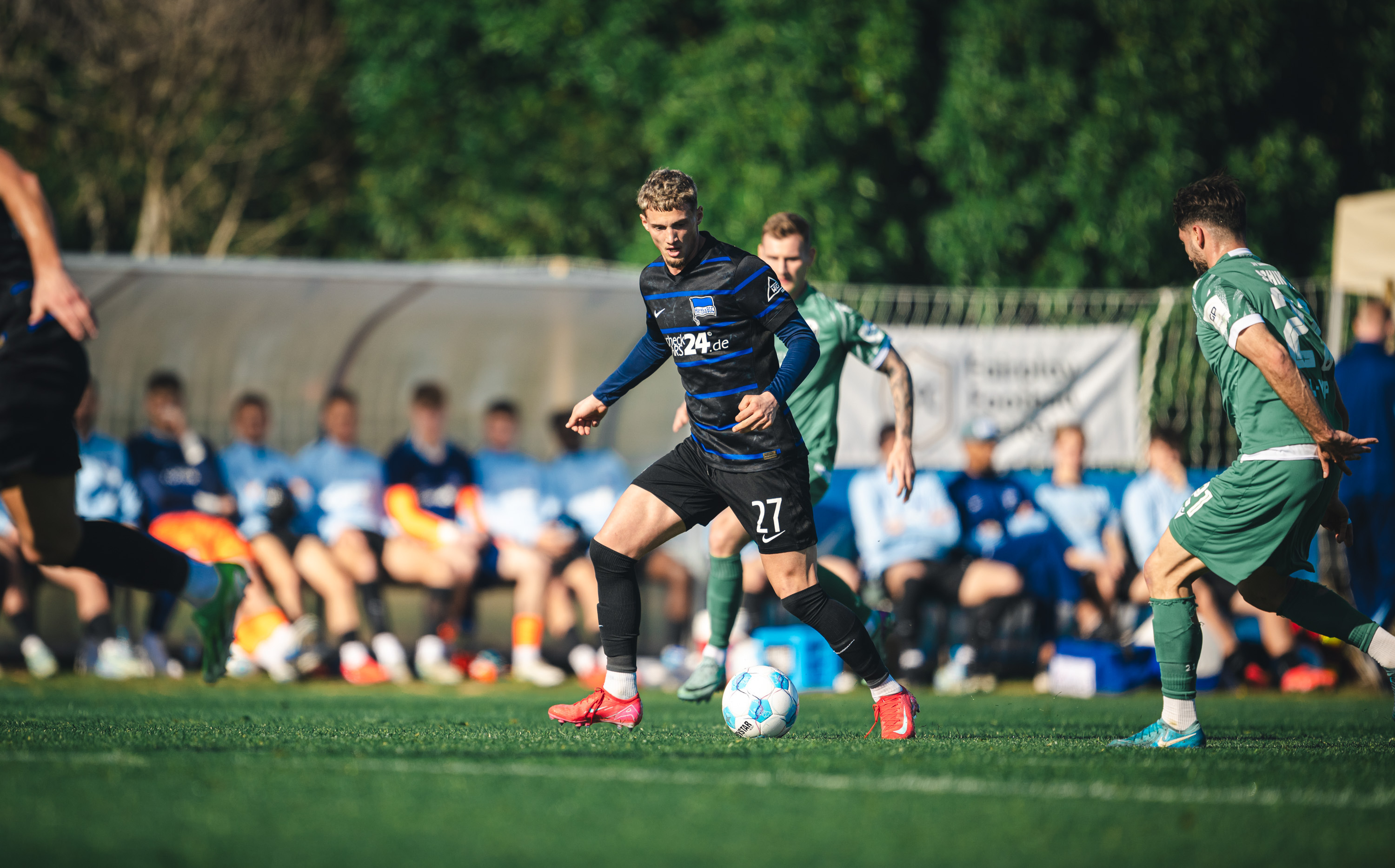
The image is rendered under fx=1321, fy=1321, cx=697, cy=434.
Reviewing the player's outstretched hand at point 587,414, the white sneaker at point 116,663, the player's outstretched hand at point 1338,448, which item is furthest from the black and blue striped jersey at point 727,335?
the white sneaker at point 116,663

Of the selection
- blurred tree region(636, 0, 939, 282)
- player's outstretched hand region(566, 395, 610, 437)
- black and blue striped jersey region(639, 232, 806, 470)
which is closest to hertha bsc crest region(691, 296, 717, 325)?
black and blue striped jersey region(639, 232, 806, 470)

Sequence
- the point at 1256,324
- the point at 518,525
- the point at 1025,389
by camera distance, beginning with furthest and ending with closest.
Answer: the point at 1025,389 → the point at 518,525 → the point at 1256,324

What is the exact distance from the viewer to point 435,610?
33.7 feet

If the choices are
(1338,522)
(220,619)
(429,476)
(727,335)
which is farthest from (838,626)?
(429,476)

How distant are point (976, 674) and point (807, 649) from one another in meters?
1.44

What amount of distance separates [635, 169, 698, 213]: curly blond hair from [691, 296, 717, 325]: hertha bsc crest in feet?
1.09

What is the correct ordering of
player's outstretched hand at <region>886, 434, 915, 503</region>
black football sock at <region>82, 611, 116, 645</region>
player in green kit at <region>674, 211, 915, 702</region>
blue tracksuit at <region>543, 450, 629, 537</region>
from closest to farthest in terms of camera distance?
player's outstretched hand at <region>886, 434, 915, 503</region>
player in green kit at <region>674, 211, 915, 702</region>
black football sock at <region>82, 611, 116, 645</region>
blue tracksuit at <region>543, 450, 629, 537</region>

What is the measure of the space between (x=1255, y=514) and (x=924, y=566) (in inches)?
213

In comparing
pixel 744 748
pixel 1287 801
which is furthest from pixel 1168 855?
pixel 744 748

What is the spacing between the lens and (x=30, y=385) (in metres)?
4.20

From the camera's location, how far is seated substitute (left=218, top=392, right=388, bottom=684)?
9.82 metres

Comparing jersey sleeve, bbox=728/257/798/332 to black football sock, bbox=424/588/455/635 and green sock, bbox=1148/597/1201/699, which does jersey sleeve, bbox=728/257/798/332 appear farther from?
black football sock, bbox=424/588/455/635

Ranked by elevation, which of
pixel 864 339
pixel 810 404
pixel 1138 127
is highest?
pixel 1138 127

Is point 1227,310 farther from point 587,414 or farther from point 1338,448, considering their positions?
point 587,414
